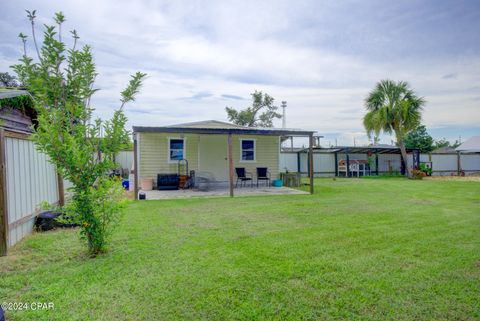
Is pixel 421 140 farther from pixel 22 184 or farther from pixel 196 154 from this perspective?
pixel 22 184

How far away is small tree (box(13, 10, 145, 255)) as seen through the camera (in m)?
3.16

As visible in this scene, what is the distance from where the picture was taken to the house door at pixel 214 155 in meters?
12.1

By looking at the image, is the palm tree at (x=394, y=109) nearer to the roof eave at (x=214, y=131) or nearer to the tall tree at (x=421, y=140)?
the roof eave at (x=214, y=131)

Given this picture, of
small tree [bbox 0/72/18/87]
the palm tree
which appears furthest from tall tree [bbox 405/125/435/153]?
small tree [bbox 0/72/18/87]

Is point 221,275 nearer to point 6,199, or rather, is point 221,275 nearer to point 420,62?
point 6,199

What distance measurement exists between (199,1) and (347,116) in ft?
53.9

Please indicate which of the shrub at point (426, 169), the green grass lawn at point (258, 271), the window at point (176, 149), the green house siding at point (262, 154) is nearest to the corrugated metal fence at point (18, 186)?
the green grass lawn at point (258, 271)

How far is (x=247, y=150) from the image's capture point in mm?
12578

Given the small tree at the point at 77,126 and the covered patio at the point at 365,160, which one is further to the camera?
the covered patio at the point at 365,160

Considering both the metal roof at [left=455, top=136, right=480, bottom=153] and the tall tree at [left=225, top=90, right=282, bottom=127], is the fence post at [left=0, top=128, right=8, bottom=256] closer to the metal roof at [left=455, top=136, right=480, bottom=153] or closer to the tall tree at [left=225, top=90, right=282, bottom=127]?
the tall tree at [left=225, top=90, right=282, bottom=127]

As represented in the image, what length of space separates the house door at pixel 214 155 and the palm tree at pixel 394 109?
9.98 m

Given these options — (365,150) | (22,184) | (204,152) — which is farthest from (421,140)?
(22,184)

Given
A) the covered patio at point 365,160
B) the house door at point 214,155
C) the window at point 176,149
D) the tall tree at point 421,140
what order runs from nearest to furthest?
the window at point 176,149
the house door at point 214,155
the covered patio at point 365,160
the tall tree at point 421,140

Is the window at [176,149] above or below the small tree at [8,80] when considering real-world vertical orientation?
below
